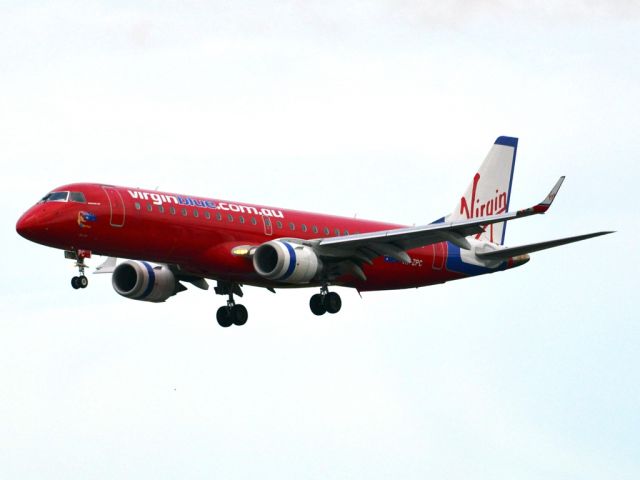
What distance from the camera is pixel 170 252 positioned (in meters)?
53.8

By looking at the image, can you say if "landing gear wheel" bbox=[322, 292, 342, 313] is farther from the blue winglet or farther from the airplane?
the blue winglet

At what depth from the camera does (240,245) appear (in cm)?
5547

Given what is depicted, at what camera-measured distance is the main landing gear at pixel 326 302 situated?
5791cm

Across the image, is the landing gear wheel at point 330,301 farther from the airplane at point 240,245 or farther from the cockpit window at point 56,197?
the cockpit window at point 56,197

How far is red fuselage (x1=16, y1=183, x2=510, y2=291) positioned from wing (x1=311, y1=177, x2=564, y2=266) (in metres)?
1.69

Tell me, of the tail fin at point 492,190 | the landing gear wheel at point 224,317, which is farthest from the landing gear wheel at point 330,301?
the tail fin at point 492,190

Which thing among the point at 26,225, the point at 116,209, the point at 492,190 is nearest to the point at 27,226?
the point at 26,225

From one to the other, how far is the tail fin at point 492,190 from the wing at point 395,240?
30.3 feet

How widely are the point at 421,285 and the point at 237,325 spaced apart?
8.26 metres

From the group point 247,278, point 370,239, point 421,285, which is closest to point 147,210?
point 247,278

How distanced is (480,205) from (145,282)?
17.4 meters

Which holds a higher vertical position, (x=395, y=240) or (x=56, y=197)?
(x=56, y=197)

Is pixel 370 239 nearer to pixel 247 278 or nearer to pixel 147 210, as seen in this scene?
pixel 247 278

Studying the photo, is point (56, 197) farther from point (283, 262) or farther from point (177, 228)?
point (283, 262)
